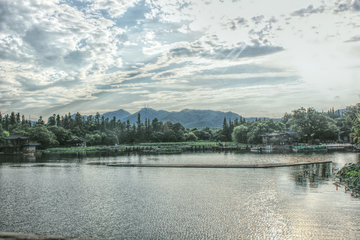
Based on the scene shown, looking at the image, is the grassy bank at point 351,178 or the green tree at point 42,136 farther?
the green tree at point 42,136

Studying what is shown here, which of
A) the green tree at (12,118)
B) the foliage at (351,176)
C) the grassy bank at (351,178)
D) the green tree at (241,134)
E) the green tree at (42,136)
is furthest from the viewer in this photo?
the green tree at (12,118)

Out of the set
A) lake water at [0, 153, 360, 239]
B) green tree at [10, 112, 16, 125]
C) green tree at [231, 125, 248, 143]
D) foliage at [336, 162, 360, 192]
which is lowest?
lake water at [0, 153, 360, 239]

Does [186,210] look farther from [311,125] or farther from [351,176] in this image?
[311,125]

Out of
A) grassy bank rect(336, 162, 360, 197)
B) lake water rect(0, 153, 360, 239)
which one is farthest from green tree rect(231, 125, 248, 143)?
lake water rect(0, 153, 360, 239)

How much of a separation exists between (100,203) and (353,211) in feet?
47.2

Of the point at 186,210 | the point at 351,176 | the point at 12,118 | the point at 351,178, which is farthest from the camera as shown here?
the point at 12,118

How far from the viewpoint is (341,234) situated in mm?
10258

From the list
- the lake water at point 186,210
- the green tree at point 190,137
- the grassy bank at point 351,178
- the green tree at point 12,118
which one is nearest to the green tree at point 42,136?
the green tree at point 12,118

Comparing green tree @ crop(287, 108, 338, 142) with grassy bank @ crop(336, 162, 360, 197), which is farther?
green tree @ crop(287, 108, 338, 142)

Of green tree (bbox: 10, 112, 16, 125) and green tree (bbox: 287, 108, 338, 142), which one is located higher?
green tree (bbox: 10, 112, 16, 125)

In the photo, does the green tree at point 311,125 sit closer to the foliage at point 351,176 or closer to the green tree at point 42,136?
the foliage at point 351,176

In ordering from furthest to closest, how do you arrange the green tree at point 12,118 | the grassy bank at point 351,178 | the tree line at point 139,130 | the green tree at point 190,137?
the green tree at point 190,137 < the green tree at point 12,118 < the tree line at point 139,130 < the grassy bank at point 351,178

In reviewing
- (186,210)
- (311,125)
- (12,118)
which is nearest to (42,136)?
(12,118)

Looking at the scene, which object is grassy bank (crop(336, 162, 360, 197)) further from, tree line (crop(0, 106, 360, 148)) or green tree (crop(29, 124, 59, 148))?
green tree (crop(29, 124, 59, 148))
